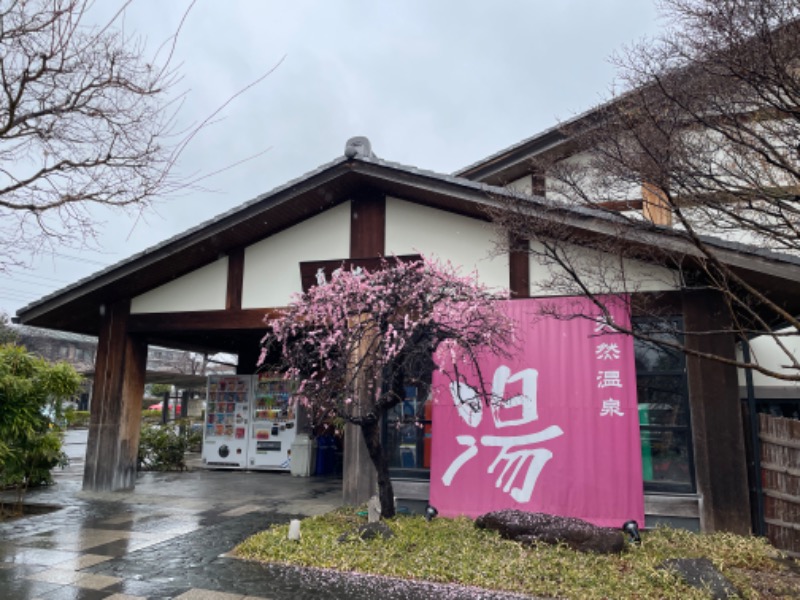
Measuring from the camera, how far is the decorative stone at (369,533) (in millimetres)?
6562

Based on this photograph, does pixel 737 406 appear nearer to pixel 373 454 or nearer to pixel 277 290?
pixel 373 454

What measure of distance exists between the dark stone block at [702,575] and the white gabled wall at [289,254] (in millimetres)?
6308

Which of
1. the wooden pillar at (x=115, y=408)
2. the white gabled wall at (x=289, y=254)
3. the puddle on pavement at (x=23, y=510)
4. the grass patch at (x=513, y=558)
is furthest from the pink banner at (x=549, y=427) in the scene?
the wooden pillar at (x=115, y=408)

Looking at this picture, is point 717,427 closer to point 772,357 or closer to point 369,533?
point 772,357

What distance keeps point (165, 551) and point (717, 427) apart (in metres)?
6.96

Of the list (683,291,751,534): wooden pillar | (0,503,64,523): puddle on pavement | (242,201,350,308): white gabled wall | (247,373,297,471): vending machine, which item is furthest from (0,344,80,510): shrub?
(683,291,751,534): wooden pillar

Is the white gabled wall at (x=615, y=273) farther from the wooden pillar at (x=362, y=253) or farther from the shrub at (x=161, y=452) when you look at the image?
the shrub at (x=161, y=452)

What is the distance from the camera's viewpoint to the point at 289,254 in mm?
9930

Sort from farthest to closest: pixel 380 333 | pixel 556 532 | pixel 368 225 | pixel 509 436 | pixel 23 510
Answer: pixel 368 225
pixel 23 510
pixel 509 436
pixel 380 333
pixel 556 532

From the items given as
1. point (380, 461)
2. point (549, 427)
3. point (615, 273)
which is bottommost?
point (380, 461)

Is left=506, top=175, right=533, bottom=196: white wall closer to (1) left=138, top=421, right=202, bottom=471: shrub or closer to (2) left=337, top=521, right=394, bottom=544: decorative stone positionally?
(2) left=337, top=521, right=394, bottom=544: decorative stone

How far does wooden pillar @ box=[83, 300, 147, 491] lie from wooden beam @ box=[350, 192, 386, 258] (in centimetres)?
477

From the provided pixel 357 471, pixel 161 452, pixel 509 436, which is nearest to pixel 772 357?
pixel 509 436

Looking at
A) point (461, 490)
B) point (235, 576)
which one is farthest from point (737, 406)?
point (235, 576)
